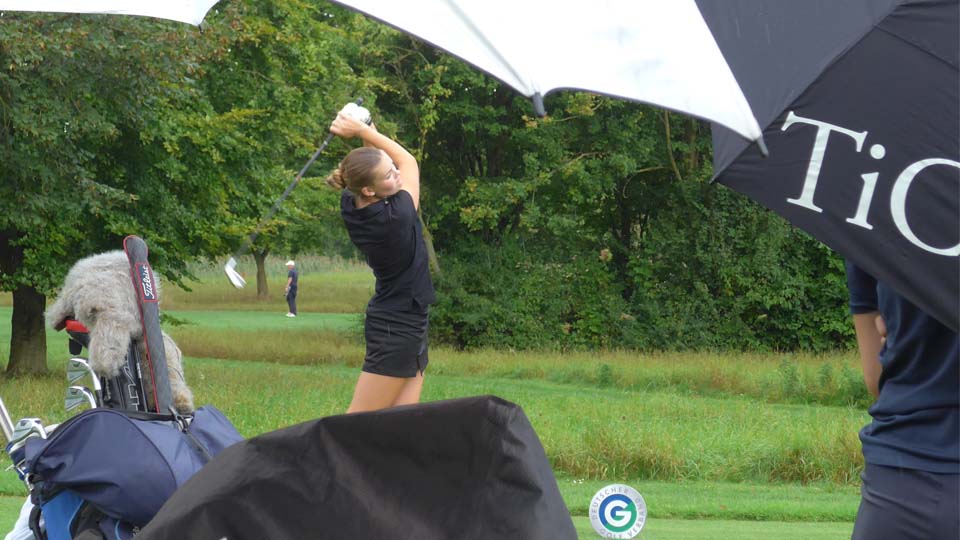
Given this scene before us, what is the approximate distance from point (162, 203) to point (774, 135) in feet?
53.4

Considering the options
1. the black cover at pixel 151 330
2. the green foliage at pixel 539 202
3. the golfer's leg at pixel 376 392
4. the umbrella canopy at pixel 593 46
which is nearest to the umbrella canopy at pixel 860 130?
the umbrella canopy at pixel 593 46

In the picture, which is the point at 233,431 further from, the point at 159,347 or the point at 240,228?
the point at 240,228

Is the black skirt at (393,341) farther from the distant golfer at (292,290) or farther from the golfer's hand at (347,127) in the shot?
the distant golfer at (292,290)

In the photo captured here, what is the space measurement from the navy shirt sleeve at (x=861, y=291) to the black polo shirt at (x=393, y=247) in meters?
3.10

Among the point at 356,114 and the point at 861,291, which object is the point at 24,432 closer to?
the point at 861,291

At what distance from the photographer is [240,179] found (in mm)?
19734

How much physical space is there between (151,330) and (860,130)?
255cm

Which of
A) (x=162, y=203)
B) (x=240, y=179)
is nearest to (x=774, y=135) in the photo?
(x=162, y=203)

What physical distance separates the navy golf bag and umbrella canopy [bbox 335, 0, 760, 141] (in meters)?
1.65

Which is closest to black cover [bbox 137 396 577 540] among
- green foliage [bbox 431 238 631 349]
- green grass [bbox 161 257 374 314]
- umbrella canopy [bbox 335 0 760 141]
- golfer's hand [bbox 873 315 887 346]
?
umbrella canopy [bbox 335 0 760 141]

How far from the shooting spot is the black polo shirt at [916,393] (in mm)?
2430

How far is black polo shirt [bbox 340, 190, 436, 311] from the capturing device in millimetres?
5574

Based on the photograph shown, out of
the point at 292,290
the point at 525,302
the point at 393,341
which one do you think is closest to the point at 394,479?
the point at 393,341

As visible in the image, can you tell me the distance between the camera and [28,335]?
19.8m
